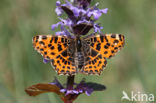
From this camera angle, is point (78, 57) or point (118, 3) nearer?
point (78, 57)

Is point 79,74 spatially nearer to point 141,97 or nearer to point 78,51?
point 141,97

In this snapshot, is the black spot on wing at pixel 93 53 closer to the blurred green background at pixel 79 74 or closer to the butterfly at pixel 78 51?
the butterfly at pixel 78 51

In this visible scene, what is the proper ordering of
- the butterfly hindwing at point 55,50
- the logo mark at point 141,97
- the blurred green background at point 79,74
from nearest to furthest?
1. the butterfly hindwing at point 55,50
2. the logo mark at point 141,97
3. the blurred green background at point 79,74

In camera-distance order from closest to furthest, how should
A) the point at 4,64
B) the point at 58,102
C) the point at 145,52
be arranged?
1. the point at 58,102
2. the point at 4,64
3. the point at 145,52

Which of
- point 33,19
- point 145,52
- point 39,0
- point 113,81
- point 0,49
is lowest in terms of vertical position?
point 113,81

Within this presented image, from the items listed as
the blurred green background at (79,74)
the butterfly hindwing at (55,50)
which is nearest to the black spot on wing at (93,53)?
the butterfly hindwing at (55,50)

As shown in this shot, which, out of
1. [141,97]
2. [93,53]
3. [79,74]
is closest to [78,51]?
[93,53]

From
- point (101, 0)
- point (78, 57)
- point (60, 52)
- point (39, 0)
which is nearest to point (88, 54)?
point (78, 57)

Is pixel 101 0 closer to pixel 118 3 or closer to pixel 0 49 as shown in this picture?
pixel 118 3
